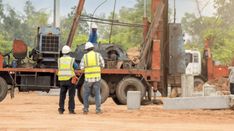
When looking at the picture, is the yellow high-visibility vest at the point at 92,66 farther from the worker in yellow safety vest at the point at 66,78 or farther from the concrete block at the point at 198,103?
the concrete block at the point at 198,103

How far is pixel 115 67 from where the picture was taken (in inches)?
954

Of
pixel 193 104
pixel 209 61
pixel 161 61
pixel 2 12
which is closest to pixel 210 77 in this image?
pixel 209 61

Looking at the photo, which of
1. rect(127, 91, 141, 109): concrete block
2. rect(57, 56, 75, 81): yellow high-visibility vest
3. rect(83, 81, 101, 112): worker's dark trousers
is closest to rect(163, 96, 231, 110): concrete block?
rect(127, 91, 141, 109): concrete block

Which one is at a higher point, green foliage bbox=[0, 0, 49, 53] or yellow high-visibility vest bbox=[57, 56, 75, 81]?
green foliage bbox=[0, 0, 49, 53]

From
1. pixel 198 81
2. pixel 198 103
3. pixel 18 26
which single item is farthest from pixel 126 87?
pixel 18 26

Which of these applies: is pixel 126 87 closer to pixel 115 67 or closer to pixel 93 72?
pixel 115 67

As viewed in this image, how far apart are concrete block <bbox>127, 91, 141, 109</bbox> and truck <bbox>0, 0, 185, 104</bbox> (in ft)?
12.3

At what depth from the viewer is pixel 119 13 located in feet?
377

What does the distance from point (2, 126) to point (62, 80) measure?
509cm

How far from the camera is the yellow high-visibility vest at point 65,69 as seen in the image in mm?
17469

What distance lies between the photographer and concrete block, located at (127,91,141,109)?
19.3 m

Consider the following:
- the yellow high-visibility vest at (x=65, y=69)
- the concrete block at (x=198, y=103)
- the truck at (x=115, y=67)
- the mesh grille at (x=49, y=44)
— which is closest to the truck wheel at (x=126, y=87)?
the truck at (x=115, y=67)

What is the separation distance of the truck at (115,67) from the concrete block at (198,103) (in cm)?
484

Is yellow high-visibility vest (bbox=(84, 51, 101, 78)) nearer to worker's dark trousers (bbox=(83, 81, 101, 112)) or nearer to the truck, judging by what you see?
worker's dark trousers (bbox=(83, 81, 101, 112))
